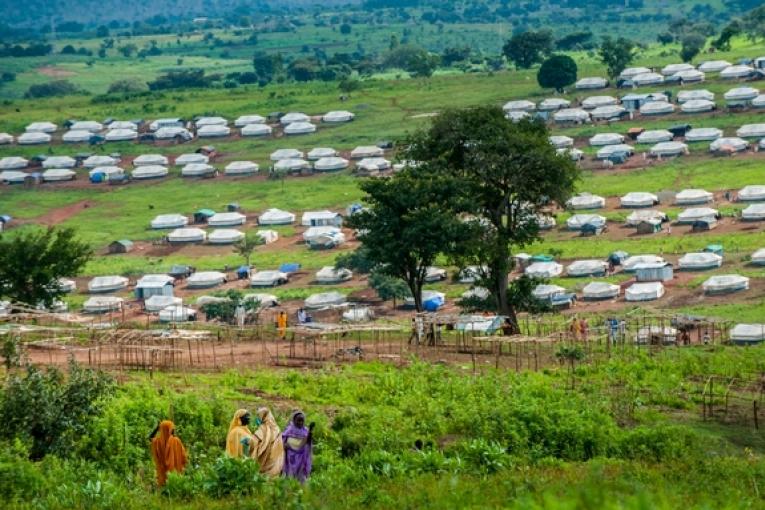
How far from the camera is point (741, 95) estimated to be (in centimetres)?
9038

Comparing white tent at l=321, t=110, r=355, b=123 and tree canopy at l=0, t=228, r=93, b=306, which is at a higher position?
white tent at l=321, t=110, r=355, b=123

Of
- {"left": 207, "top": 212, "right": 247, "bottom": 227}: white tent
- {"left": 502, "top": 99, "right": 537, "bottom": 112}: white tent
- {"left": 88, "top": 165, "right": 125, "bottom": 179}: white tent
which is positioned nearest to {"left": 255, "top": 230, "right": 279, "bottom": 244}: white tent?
{"left": 207, "top": 212, "right": 247, "bottom": 227}: white tent

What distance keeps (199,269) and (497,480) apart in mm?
51735

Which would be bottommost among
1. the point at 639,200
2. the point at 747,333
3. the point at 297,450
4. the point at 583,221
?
the point at 297,450

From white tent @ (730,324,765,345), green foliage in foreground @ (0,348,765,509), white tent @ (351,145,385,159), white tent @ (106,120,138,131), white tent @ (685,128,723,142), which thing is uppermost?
white tent @ (106,120,138,131)

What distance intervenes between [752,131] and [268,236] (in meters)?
28.0

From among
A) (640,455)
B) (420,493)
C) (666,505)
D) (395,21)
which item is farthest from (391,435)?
(395,21)

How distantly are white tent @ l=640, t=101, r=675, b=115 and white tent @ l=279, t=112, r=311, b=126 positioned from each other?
22.6 meters

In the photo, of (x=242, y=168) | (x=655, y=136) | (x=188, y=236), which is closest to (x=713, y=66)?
(x=655, y=136)

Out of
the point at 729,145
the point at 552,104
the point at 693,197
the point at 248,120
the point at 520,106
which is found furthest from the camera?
the point at 248,120

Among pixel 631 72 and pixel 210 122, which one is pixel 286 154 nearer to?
pixel 210 122

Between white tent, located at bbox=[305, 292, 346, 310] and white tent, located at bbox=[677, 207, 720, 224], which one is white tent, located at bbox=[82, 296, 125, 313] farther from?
white tent, located at bbox=[677, 207, 720, 224]

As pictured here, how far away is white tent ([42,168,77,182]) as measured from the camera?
90812 millimetres

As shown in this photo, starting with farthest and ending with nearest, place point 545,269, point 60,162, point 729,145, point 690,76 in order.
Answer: point 690,76, point 60,162, point 729,145, point 545,269
